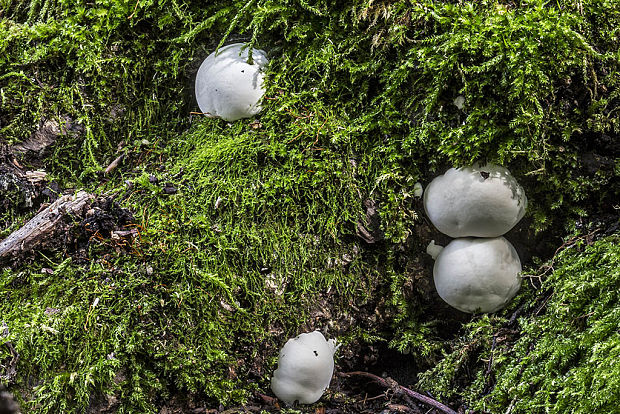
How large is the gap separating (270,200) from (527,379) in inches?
49.9

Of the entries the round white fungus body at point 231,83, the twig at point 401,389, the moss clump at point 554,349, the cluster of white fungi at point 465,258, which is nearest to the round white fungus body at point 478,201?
the cluster of white fungi at point 465,258

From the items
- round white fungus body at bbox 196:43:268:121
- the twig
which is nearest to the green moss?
round white fungus body at bbox 196:43:268:121

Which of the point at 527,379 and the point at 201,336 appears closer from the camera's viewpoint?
the point at 527,379

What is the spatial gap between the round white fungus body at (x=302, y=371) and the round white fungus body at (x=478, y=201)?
2.64 ft

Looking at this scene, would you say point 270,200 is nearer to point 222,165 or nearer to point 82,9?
point 222,165

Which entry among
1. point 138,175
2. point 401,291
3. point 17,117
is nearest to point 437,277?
point 401,291

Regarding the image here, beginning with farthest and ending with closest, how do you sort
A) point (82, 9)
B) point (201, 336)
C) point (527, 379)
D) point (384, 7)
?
point (82, 9) < point (384, 7) < point (201, 336) < point (527, 379)

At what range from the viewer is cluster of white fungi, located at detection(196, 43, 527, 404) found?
6.75 feet

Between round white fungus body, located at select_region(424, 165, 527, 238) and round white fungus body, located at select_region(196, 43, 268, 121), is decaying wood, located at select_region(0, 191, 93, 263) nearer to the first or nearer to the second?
round white fungus body, located at select_region(196, 43, 268, 121)

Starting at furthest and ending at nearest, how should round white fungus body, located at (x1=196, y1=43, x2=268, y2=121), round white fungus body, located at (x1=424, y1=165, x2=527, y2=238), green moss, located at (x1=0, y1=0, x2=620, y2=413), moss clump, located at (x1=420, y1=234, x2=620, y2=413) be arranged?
1. round white fungus body, located at (x1=196, y1=43, x2=268, y2=121)
2. round white fungus body, located at (x1=424, y1=165, x2=527, y2=238)
3. green moss, located at (x1=0, y1=0, x2=620, y2=413)
4. moss clump, located at (x1=420, y1=234, x2=620, y2=413)

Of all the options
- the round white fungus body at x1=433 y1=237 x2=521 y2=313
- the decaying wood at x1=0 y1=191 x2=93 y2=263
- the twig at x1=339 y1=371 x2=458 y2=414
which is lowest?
the twig at x1=339 y1=371 x2=458 y2=414

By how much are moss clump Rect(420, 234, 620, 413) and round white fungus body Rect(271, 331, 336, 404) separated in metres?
0.47

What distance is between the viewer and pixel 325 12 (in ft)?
7.46

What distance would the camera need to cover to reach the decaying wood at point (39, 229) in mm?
1986
